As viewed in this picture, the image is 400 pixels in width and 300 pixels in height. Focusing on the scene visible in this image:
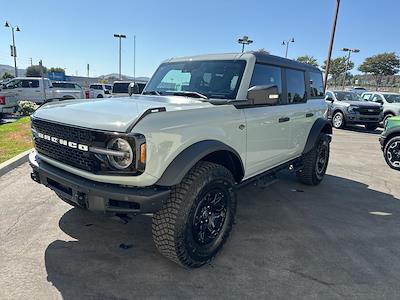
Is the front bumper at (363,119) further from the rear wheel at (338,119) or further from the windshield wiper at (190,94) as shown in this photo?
the windshield wiper at (190,94)

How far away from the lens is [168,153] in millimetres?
2598

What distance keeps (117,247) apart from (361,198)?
13.1 feet

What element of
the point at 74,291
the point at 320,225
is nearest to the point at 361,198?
the point at 320,225

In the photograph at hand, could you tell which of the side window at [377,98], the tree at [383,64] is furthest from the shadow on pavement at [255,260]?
the tree at [383,64]

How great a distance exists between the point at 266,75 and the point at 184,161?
1.93m

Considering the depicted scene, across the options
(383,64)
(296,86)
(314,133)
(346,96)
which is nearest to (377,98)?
(346,96)

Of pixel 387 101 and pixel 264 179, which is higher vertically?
pixel 387 101

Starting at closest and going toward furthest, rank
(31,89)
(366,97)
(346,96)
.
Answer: (346,96) < (366,97) < (31,89)

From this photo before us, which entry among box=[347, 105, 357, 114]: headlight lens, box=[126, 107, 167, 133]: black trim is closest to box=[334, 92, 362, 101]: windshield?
box=[347, 105, 357, 114]: headlight lens

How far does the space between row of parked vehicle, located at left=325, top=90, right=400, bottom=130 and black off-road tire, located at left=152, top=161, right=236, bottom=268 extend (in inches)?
511

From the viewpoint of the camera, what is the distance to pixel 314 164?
5.49 meters

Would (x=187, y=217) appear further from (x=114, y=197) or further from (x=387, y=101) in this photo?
(x=387, y=101)

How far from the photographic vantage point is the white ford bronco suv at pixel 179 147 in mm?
2514

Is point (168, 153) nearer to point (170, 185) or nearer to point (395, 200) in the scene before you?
point (170, 185)
